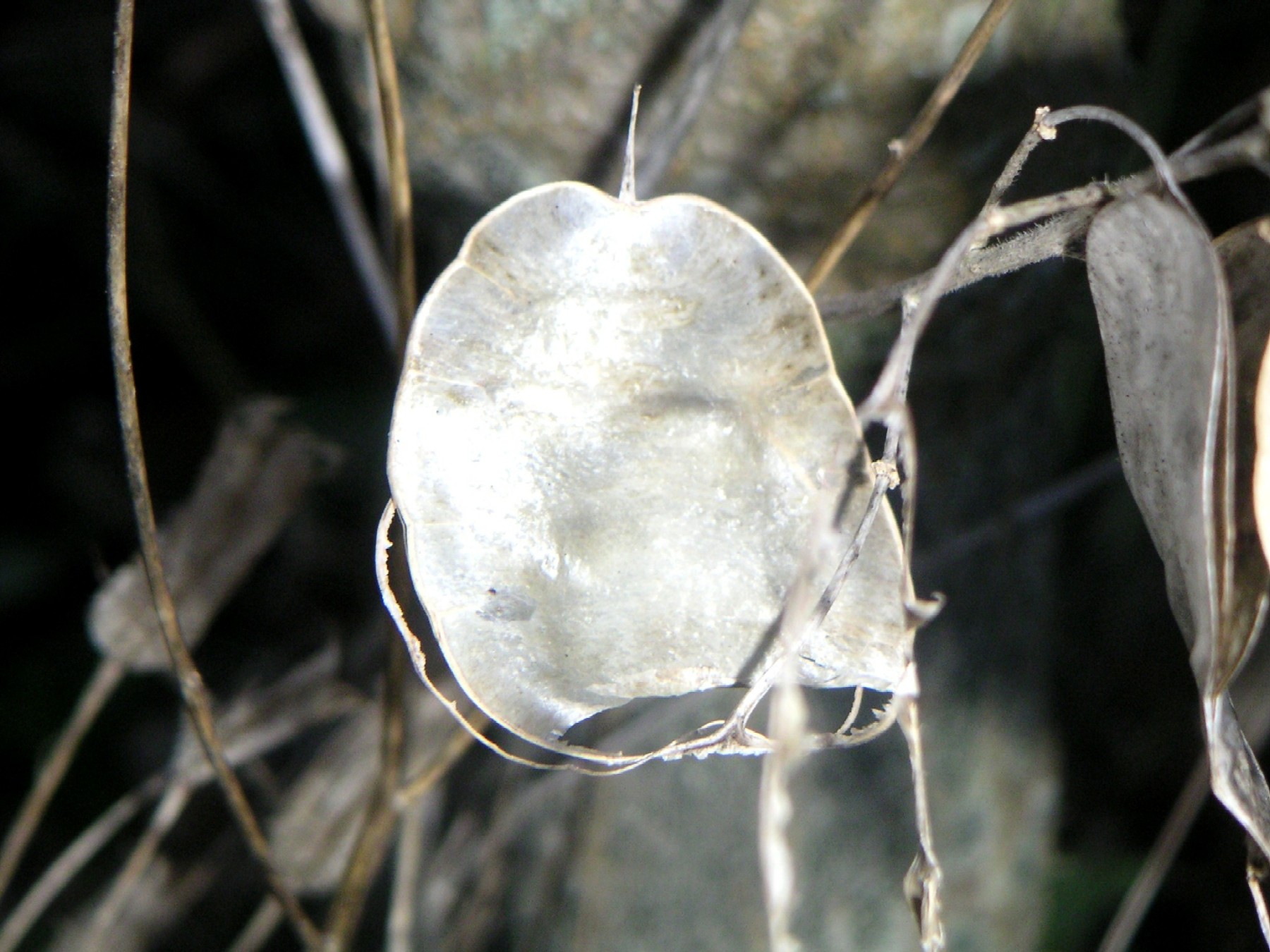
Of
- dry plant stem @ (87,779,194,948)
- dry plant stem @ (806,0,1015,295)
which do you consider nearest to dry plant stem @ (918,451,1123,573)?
dry plant stem @ (806,0,1015,295)

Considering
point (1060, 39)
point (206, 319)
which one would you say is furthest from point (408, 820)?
point (206, 319)

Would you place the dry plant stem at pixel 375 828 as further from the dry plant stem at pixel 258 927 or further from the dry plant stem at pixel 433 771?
the dry plant stem at pixel 258 927

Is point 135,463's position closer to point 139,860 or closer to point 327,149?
point 327,149

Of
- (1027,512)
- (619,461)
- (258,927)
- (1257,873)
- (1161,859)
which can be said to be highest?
(619,461)

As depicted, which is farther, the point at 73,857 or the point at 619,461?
the point at 73,857

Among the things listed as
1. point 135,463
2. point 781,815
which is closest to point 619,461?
point 781,815

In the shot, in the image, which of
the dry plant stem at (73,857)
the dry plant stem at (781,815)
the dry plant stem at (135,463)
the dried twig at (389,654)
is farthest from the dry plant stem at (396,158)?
the dry plant stem at (73,857)
